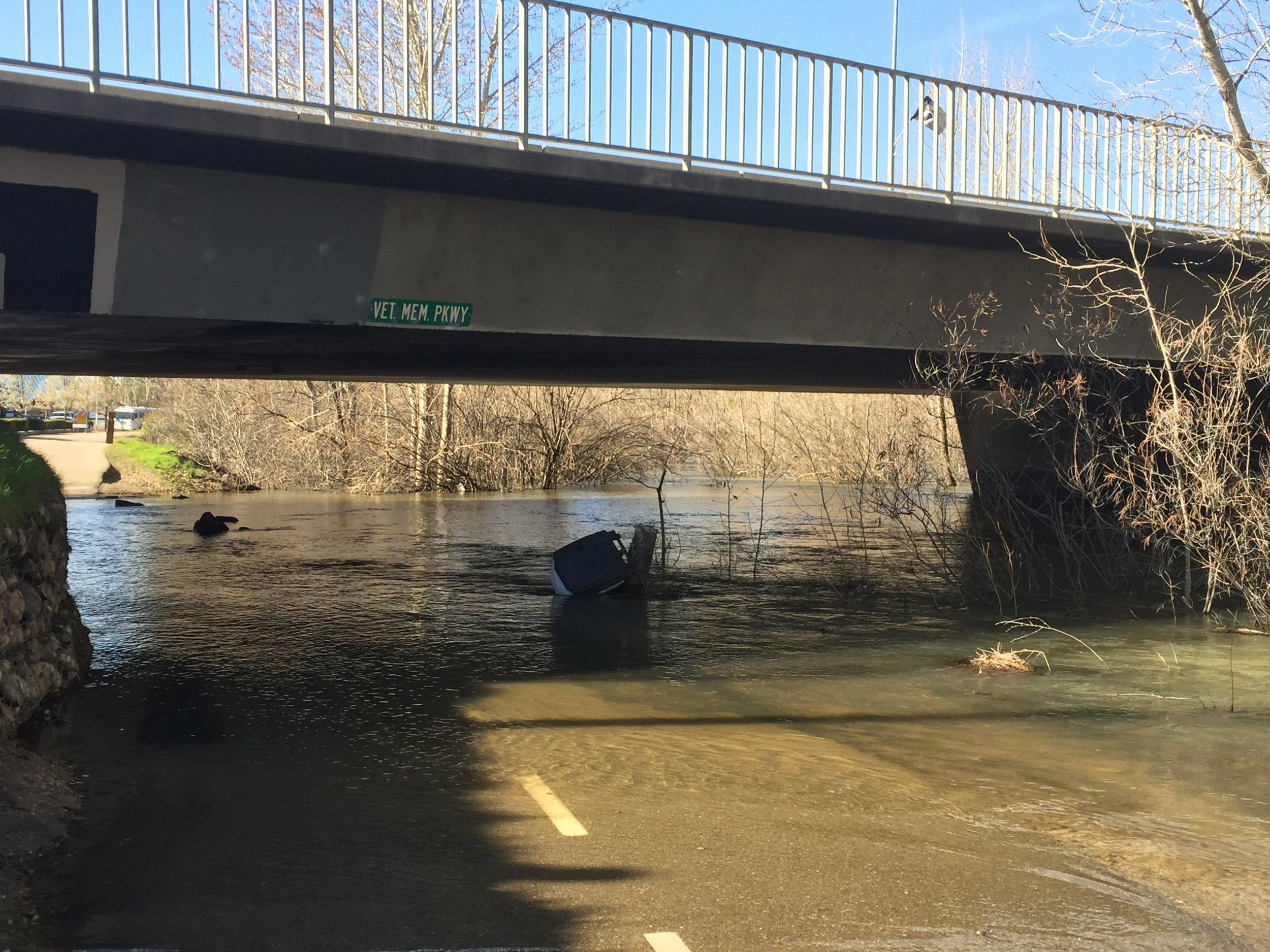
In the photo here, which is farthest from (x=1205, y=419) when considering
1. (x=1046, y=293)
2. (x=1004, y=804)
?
(x=1004, y=804)

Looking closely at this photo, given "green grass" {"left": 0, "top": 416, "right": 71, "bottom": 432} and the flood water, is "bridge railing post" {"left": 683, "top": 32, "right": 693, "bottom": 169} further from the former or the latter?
"green grass" {"left": 0, "top": 416, "right": 71, "bottom": 432}

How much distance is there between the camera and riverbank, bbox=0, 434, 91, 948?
546cm

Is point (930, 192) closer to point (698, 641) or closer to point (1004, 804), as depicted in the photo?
point (698, 641)

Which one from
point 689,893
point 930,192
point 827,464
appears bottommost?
point 689,893

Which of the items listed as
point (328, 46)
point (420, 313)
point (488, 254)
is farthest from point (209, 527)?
point (328, 46)

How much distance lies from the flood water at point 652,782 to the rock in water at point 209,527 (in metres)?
8.25

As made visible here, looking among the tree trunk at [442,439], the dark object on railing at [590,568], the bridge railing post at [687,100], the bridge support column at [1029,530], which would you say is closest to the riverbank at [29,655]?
the dark object on railing at [590,568]

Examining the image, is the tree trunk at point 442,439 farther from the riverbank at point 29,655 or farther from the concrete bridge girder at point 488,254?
the riverbank at point 29,655

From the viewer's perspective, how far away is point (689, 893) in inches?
200

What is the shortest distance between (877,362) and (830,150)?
5.98 metres

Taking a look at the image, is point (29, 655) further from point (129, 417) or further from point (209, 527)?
point (129, 417)

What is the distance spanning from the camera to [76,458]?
4856 cm

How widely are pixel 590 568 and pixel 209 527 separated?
1036 cm

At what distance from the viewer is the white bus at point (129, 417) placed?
115m
